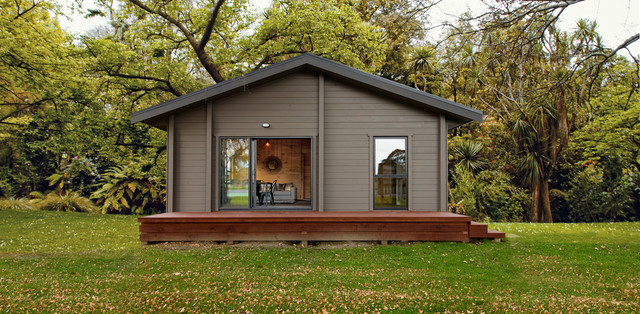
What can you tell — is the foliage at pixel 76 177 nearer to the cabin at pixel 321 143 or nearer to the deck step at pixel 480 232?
the cabin at pixel 321 143

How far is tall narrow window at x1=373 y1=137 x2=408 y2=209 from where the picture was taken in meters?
8.23

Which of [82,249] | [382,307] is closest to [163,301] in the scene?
[382,307]

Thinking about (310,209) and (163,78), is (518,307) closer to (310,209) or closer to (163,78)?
(310,209)

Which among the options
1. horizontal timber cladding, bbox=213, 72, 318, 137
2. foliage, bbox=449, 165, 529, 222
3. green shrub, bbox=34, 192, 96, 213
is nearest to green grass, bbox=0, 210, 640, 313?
horizontal timber cladding, bbox=213, 72, 318, 137

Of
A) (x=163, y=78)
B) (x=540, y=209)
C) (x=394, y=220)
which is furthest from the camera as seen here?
(x=540, y=209)

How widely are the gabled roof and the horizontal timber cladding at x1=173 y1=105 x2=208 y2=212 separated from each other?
20.1 inches

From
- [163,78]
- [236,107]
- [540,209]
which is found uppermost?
[163,78]

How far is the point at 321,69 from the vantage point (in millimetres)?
8078

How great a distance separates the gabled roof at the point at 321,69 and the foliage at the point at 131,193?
766cm

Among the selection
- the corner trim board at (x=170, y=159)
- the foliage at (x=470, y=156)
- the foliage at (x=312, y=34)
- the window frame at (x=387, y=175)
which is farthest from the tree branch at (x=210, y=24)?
the foliage at (x=470, y=156)

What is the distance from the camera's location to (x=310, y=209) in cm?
834

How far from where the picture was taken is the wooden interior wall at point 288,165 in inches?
545

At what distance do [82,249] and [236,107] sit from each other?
12.9 feet

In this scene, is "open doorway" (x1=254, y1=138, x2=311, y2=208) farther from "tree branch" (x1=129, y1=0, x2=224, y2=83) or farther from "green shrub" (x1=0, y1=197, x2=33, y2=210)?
"green shrub" (x1=0, y1=197, x2=33, y2=210)
